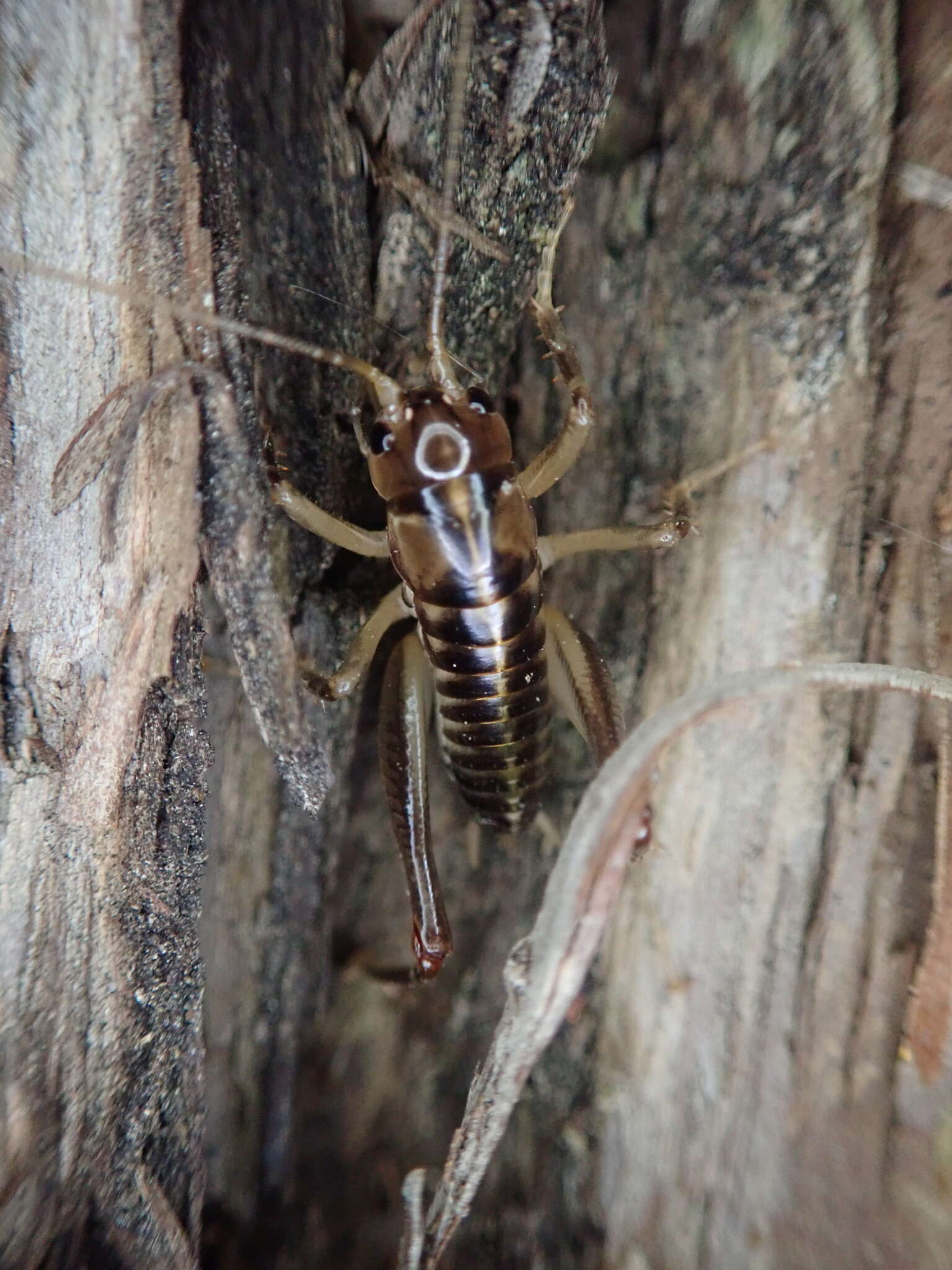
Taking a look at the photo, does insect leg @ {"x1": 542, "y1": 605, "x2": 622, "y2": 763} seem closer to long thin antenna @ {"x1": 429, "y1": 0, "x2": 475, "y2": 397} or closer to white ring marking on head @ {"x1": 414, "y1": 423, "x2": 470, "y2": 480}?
white ring marking on head @ {"x1": 414, "y1": 423, "x2": 470, "y2": 480}

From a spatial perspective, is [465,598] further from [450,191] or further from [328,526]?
[450,191]

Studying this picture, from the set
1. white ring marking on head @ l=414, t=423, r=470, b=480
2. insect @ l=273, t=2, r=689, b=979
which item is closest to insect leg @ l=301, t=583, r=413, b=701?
insect @ l=273, t=2, r=689, b=979

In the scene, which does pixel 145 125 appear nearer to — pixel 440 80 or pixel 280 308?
pixel 280 308

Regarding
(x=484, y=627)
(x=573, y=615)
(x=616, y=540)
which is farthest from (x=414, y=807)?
(x=616, y=540)

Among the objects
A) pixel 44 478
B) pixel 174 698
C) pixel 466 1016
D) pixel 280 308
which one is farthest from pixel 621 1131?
pixel 280 308

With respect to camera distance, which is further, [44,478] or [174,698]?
[174,698]

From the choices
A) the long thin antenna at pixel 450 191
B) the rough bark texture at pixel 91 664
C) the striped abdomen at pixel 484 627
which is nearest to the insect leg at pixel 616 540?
the striped abdomen at pixel 484 627

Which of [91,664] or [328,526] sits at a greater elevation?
[328,526]

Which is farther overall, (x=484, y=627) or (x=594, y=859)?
(x=484, y=627)
